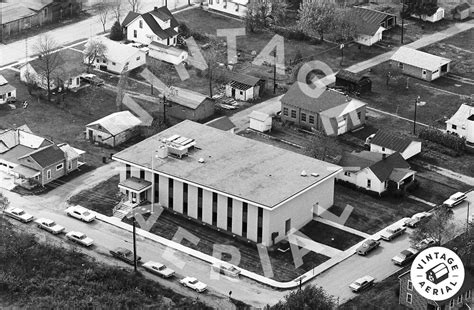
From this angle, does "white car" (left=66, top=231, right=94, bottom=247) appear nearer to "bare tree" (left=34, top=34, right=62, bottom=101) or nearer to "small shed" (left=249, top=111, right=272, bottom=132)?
"small shed" (left=249, top=111, right=272, bottom=132)

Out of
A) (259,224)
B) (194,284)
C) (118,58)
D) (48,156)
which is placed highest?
(118,58)

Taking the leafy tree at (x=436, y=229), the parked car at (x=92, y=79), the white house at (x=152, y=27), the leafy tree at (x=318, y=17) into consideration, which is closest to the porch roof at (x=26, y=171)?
the parked car at (x=92, y=79)

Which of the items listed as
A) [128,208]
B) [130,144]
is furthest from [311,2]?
[128,208]

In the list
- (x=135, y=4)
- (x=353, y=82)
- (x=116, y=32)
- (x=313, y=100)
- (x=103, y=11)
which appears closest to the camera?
(x=313, y=100)

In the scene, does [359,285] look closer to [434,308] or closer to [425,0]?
[434,308]

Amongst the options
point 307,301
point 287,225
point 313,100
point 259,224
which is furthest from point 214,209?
point 313,100

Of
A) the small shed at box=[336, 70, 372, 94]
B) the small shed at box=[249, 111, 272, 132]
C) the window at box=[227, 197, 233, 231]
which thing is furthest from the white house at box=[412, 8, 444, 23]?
the window at box=[227, 197, 233, 231]

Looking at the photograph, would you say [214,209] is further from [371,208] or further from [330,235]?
[371,208]
